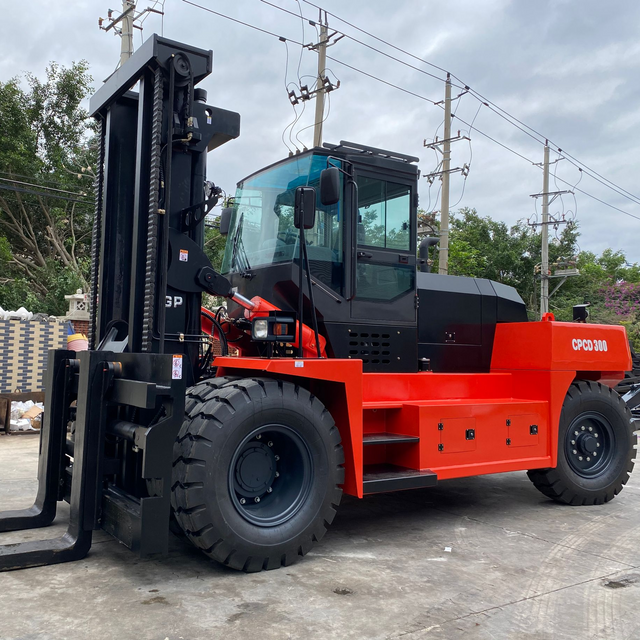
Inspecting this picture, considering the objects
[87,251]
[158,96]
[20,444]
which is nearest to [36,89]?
[87,251]

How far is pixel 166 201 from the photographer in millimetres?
4496

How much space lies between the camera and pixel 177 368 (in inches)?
158

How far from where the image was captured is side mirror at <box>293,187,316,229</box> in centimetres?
471

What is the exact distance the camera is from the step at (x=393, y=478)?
192 inches

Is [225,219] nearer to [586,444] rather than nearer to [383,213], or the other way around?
[383,213]

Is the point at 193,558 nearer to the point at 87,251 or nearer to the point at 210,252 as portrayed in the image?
the point at 210,252

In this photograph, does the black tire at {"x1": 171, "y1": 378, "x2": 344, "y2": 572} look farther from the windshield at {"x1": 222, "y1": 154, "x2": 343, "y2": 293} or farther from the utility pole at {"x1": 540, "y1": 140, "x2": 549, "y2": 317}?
the utility pole at {"x1": 540, "y1": 140, "x2": 549, "y2": 317}

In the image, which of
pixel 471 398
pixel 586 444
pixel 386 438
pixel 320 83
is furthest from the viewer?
pixel 320 83

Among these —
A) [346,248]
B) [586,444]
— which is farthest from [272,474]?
[586,444]

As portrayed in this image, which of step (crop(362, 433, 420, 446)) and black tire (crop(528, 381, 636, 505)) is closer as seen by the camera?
step (crop(362, 433, 420, 446))

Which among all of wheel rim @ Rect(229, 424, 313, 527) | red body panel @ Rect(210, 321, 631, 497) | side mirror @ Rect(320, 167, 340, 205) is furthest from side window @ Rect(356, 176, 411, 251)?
wheel rim @ Rect(229, 424, 313, 527)

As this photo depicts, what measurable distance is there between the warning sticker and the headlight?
953 mm

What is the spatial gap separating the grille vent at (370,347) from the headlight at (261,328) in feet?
2.98

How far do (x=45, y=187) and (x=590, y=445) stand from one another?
18.1 meters
